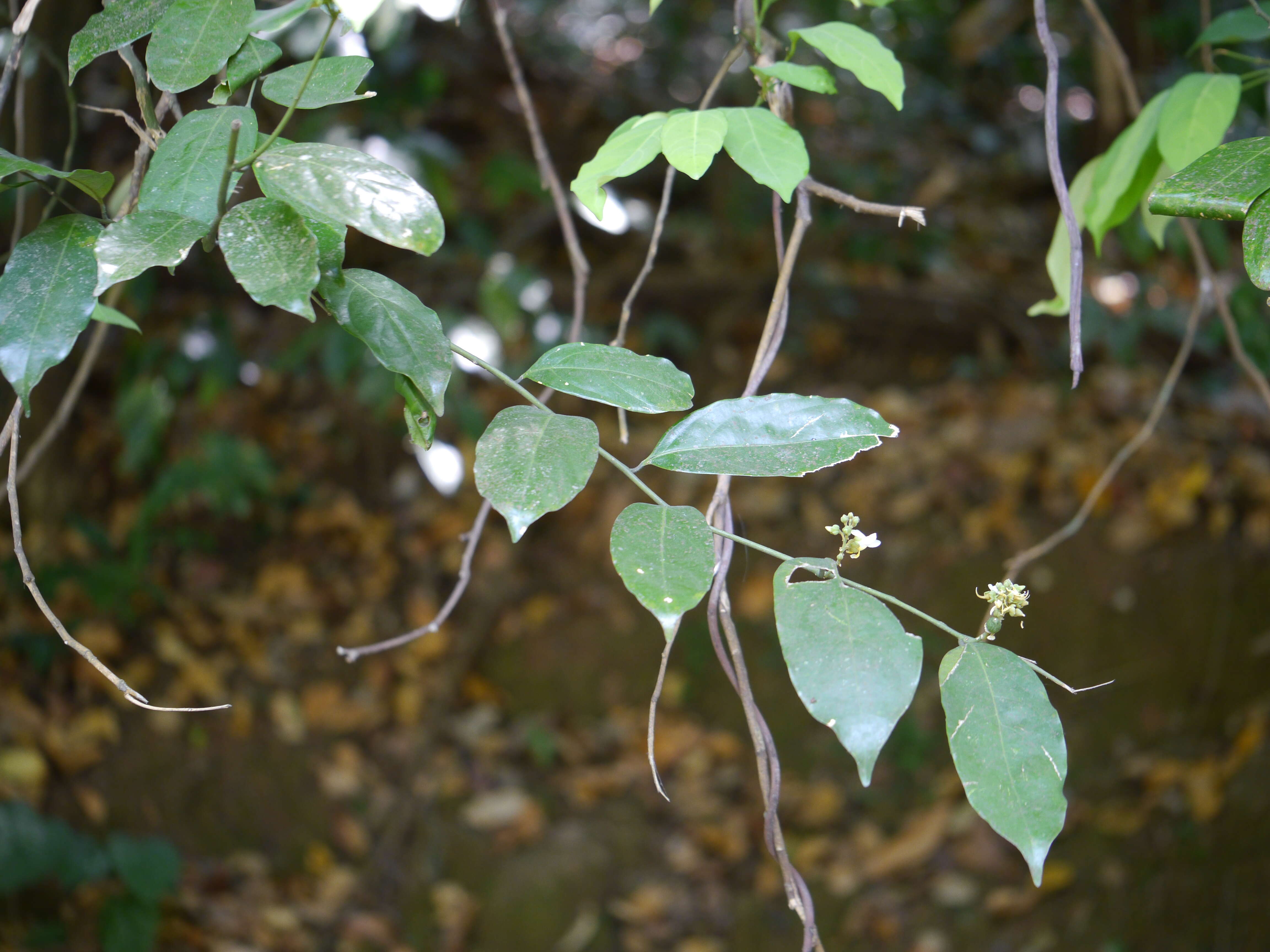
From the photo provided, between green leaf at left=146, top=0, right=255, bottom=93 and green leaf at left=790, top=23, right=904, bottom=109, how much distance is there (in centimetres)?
38

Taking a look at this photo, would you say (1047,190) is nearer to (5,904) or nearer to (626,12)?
(626,12)

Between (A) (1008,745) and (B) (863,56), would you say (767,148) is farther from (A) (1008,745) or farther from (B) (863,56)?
(A) (1008,745)

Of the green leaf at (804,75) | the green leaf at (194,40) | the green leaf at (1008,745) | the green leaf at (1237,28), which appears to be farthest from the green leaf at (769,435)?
the green leaf at (1237,28)

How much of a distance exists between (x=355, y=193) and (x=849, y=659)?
35cm

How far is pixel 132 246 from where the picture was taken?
48cm

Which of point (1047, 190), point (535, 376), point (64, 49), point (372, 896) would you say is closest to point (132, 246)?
point (535, 376)

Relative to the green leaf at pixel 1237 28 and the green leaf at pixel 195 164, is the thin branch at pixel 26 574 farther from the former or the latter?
the green leaf at pixel 1237 28

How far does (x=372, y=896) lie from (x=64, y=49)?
184cm

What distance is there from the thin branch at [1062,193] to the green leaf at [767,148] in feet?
0.53

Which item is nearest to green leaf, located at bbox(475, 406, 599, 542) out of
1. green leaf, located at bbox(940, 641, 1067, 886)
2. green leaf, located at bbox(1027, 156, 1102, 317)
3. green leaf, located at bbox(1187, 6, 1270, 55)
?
green leaf, located at bbox(940, 641, 1067, 886)

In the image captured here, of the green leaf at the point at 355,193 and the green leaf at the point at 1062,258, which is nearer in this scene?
the green leaf at the point at 355,193

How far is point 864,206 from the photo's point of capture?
689 mm

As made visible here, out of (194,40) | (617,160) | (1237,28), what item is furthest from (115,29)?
(1237,28)

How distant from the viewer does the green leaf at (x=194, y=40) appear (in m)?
0.55
